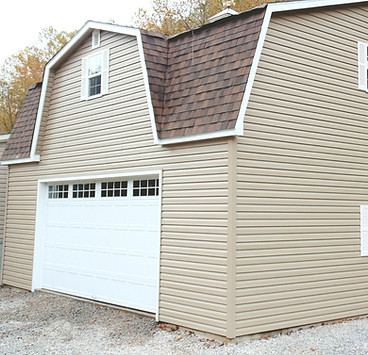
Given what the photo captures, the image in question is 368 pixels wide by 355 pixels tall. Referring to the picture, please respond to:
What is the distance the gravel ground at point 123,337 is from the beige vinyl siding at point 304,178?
36 centimetres

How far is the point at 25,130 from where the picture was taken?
11.4m

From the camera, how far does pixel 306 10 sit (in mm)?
8086

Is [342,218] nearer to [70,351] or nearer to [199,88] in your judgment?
[199,88]

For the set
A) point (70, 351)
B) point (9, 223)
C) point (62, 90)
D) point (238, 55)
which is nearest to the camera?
point (70, 351)

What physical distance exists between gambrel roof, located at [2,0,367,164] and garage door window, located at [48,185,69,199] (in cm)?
366

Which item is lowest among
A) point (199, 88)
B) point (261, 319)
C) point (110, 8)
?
point (261, 319)

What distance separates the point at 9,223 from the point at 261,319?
735 cm

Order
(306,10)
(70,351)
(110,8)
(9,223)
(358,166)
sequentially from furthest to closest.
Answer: (110,8), (9,223), (358,166), (306,10), (70,351)

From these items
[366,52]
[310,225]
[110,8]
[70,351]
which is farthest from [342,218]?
[110,8]

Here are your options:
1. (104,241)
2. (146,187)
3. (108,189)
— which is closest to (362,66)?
(146,187)

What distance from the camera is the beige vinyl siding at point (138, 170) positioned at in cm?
711

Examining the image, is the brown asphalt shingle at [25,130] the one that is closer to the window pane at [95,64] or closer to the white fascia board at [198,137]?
the window pane at [95,64]

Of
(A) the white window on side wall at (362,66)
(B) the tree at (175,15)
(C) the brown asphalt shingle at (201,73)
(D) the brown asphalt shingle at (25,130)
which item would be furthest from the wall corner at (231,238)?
(B) the tree at (175,15)

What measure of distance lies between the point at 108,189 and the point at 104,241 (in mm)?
1034
